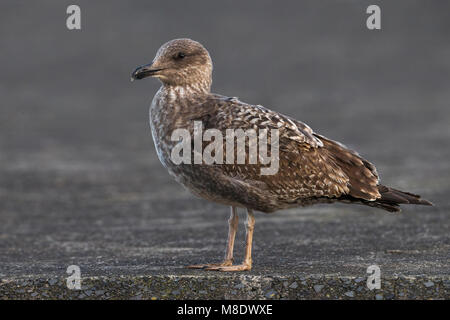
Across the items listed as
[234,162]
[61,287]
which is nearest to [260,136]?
[234,162]

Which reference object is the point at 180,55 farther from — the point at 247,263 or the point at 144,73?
the point at 247,263

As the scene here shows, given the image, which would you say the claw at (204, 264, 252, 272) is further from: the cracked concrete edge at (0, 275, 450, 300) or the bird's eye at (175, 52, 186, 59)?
the bird's eye at (175, 52, 186, 59)

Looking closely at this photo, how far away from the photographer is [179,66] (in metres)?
8.14

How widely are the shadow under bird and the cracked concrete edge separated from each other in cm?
48

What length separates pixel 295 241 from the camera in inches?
384

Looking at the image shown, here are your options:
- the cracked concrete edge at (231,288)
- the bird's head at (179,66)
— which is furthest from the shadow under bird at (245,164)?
the cracked concrete edge at (231,288)

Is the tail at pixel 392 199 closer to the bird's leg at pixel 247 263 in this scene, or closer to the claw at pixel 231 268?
the bird's leg at pixel 247 263

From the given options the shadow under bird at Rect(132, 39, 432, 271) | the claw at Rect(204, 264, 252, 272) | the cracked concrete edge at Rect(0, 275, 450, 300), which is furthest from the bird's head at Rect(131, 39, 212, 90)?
the cracked concrete edge at Rect(0, 275, 450, 300)

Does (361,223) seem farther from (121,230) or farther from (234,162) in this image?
(234,162)

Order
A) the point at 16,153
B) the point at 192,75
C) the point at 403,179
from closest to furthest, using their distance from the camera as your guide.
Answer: the point at 192,75
the point at 403,179
the point at 16,153

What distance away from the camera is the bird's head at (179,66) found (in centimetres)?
810

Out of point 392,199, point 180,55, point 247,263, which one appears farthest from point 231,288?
point 180,55

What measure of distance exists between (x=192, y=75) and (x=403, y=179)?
7.08 meters

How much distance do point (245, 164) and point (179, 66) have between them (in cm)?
128
